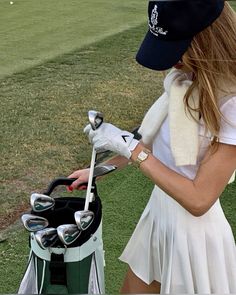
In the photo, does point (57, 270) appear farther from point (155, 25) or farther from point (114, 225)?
point (114, 225)

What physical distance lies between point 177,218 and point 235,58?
0.58 metres

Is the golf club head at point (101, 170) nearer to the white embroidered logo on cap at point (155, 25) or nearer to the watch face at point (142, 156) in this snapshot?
the watch face at point (142, 156)

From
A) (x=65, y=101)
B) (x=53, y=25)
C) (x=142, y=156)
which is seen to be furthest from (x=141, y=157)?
(x=53, y=25)

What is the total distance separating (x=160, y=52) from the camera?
199cm

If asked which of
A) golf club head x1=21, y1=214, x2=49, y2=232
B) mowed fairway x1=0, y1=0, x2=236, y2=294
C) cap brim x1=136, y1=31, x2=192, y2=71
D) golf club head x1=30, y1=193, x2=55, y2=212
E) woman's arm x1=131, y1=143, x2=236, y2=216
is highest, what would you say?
cap brim x1=136, y1=31, x2=192, y2=71

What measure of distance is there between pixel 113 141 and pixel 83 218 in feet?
0.89

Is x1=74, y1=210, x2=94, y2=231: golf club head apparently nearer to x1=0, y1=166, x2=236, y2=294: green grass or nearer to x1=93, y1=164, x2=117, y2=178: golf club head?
x1=93, y1=164, x2=117, y2=178: golf club head

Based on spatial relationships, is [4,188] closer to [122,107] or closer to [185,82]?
[122,107]

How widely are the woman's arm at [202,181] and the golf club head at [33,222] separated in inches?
16.1

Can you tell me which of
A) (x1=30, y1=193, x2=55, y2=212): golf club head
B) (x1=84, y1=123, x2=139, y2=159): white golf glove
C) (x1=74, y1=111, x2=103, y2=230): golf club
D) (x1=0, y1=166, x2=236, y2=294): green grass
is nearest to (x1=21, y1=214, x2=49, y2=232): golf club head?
(x1=30, y1=193, x2=55, y2=212): golf club head

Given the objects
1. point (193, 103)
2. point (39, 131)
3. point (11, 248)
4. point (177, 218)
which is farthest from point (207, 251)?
point (39, 131)

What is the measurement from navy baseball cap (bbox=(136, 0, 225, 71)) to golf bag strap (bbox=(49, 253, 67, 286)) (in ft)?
2.30

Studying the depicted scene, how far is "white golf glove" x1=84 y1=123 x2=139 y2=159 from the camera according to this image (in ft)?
6.79

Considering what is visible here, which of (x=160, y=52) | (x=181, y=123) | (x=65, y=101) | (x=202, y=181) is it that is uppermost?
(x=160, y=52)
